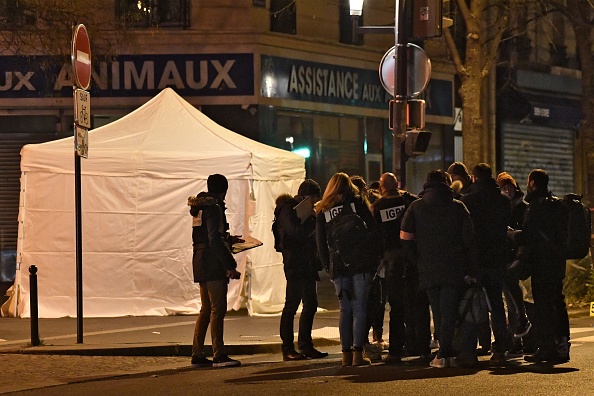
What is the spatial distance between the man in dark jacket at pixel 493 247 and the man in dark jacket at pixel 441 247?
0.35 metres

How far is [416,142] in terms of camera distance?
51.7 feet

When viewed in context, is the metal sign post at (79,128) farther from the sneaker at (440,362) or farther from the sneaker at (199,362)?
the sneaker at (440,362)

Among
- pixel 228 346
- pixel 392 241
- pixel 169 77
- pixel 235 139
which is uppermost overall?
pixel 169 77

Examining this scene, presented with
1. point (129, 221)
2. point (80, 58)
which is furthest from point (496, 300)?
point (129, 221)

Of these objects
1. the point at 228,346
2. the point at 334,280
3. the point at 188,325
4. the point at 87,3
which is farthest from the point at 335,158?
the point at 334,280

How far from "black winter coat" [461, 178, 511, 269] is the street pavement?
5.78 ft

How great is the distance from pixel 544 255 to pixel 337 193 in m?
1.97

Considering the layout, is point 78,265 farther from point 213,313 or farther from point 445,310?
point 445,310

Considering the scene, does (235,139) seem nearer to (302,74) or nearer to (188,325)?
(188,325)

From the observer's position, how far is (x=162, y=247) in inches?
681

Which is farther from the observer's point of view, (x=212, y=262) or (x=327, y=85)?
(x=327, y=85)

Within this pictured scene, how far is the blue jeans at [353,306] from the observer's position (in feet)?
37.2

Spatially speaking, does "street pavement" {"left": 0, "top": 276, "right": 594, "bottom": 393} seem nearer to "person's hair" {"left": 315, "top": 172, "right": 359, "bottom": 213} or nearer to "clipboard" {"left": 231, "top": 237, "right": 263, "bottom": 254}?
"clipboard" {"left": 231, "top": 237, "right": 263, "bottom": 254}

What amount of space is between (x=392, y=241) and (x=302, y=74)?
12519mm
